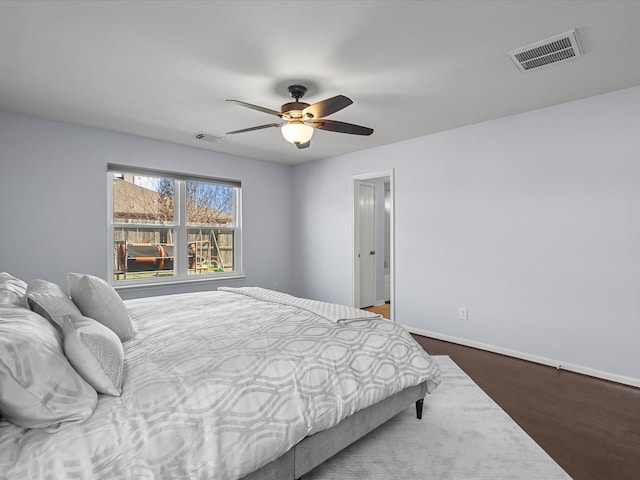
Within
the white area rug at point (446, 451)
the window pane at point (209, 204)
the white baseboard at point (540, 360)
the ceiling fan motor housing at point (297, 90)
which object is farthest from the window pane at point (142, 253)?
the white area rug at point (446, 451)

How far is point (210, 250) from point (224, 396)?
13.2ft

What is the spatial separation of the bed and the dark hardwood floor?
80 centimetres

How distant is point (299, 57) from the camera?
8.09 ft

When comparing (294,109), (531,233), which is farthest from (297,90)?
(531,233)

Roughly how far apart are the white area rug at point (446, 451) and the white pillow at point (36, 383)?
1.23m

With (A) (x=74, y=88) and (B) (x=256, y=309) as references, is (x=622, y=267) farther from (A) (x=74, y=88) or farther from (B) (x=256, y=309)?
(A) (x=74, y=88)

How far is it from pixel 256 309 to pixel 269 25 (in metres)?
1.89

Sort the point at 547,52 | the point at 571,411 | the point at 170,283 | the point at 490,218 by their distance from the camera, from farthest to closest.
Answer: the point at 170,283
the point at 490,218
the point at 571,411
the point at 547,52

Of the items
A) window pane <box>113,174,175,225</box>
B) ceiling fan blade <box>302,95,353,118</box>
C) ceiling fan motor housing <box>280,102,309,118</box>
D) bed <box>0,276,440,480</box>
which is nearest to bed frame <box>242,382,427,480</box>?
bed <box>0,276,440,480</box>

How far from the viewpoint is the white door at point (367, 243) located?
5824 millimetres

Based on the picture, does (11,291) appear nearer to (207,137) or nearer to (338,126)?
(338,126)

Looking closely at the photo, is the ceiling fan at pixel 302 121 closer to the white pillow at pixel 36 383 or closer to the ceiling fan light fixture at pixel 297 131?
the ceiling fan light fixture at pixel 297 131

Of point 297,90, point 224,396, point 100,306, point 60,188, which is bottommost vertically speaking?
point 224,396

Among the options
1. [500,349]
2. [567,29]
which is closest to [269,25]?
[567,29]
